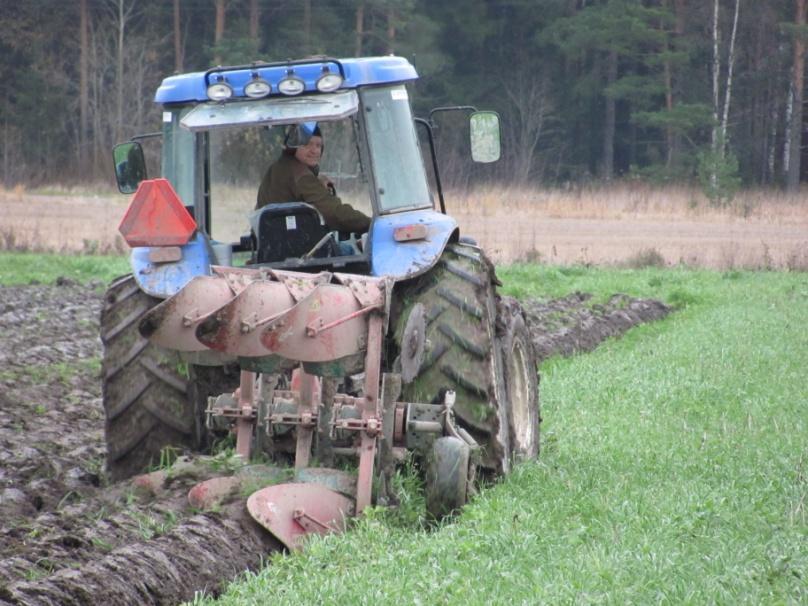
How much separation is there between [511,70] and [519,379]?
4343 centimetres

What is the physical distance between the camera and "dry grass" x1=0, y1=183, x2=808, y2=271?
27.6 m

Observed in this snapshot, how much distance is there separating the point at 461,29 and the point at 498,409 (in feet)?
140

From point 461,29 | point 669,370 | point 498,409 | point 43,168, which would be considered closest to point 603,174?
point 461,29

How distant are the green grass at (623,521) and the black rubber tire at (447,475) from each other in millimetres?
91

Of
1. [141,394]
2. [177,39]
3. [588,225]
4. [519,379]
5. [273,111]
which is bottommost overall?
[588,225]

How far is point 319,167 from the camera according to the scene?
26.1 feet

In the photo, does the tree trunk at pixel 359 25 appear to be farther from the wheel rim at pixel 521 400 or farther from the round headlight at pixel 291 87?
the round headlight at pixel 291 87

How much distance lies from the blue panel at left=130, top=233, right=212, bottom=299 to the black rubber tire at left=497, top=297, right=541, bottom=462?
1624 millimetres

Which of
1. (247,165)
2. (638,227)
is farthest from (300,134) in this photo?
(638,227)

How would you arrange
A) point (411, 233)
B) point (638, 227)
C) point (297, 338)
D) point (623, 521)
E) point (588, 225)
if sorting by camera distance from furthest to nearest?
point (588, 225) → point (638, 227) → point (411, 233) → point (623, 521) → point (297, 338)

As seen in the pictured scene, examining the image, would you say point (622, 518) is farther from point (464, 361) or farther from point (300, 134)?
point (300, 134)

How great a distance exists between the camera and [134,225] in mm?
6828

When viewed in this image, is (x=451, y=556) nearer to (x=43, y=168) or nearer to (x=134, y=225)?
(x=134, y=225)

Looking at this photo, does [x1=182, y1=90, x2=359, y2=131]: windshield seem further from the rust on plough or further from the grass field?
the grass field
